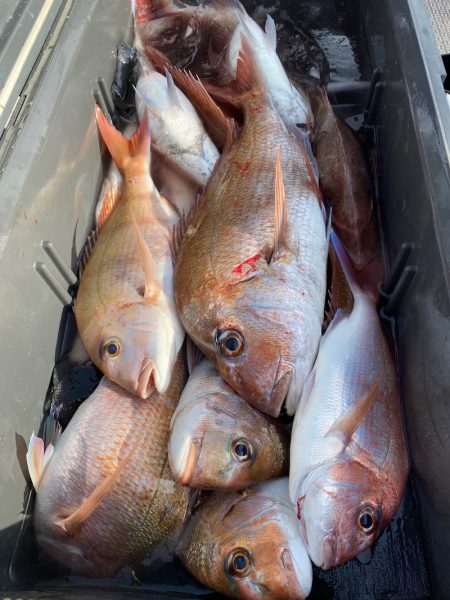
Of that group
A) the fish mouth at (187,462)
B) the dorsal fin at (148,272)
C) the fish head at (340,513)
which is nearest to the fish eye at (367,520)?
the fish head at (340,513)

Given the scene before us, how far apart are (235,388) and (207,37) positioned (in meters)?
2.07

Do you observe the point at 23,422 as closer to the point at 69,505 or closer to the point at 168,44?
the point at 69,505

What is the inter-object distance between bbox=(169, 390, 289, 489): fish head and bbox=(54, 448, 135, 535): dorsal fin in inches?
8.9

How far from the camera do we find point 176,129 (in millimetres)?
2258

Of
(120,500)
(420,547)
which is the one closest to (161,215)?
(120,500)

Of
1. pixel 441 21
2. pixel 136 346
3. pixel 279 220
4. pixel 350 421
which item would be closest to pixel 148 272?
pixel 136 346

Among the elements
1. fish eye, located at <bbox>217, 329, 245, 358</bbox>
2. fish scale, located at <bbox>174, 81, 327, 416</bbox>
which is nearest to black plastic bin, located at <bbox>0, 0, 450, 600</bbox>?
fish scale, located at <bbox>174, 81, 327, 416</bbox>

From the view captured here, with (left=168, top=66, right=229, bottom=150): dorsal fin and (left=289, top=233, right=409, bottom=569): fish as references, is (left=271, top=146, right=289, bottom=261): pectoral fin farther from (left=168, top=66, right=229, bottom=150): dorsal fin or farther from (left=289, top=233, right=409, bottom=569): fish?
(left=168, top=66, right=229, bottom=150): dorsal fin

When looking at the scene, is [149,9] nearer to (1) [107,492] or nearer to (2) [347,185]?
(2) [347,185]

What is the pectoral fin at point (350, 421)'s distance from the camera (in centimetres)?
152

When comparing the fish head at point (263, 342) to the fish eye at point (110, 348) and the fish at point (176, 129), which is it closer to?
the fish eye at point (110, 348)

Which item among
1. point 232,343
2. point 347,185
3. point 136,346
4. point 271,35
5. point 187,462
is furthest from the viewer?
point 271,35

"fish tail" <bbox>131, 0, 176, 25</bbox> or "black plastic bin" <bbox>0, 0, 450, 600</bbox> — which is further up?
"fish tail" <bbox>131, 0, 176, 25</bbox>

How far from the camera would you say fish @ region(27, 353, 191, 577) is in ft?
5.20
